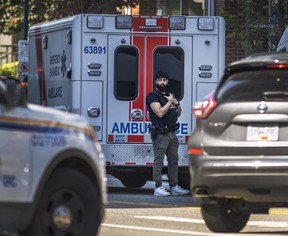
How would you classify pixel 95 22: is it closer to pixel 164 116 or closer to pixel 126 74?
pixel 126 74

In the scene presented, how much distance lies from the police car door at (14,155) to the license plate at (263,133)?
284 centimetres

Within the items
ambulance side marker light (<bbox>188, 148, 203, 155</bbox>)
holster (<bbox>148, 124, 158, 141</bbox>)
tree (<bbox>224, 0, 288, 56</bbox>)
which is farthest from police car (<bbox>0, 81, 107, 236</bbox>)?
tree (<bbox>224, 0, 288, 56</bbox>)

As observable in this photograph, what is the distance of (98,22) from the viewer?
1681cm

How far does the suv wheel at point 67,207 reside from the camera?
27.0ft

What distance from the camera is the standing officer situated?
1611 centimetres

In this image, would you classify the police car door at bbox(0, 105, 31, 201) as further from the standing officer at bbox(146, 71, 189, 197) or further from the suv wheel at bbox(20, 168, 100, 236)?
the standing officer at bbox(146, 71, 189, 197)

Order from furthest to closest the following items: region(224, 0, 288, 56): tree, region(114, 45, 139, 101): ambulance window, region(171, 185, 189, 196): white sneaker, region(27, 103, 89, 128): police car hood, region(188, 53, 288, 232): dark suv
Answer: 1. region(224, 0, 288, 56): tree
2. region(114, 45, 139, 101): ambulance window
3. region(171, 185, 189, 196): white sneaker
4. region(188, 53, 288, 232): dark suv
5. region(27, 103, 89, 128): police car hood

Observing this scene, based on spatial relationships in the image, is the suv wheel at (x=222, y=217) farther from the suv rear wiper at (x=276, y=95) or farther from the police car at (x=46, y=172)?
the police car at (x=46, y=172)

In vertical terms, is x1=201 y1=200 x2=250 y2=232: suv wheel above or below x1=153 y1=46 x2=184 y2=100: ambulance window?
below

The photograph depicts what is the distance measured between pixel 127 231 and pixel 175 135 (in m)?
5.38

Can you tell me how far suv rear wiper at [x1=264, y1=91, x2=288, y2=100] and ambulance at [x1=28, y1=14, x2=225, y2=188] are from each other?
261 inches

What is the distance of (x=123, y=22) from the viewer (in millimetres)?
16844

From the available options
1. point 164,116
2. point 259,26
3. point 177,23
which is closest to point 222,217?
point 164,116

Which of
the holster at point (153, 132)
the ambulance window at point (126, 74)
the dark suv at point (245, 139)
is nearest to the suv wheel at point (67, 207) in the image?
the dark suv at point (245, 139)
